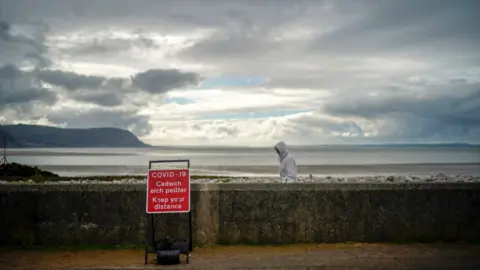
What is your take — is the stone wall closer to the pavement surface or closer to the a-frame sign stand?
the pavement surface

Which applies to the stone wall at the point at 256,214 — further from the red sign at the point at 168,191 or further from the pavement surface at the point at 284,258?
the red sign at the point at 168,191

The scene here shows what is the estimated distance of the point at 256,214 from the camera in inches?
425

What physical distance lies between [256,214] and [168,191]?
1719 millimetres

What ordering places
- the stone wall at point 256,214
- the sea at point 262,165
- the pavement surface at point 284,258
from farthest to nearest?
1. the sea at point 262,165
2. the stone wall at point 256,214
3. the pavement surface at point 284,258

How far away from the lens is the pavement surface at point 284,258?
30.3 feet

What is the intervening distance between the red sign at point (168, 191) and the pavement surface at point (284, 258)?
2.71ft

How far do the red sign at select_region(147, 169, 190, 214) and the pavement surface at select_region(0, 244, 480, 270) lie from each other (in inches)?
32.5

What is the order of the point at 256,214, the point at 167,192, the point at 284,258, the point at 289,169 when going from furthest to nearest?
the point at 289,169
the point at 256,214
the point at 167,192
the point at 284,258

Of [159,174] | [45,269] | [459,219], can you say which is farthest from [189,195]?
[459,219]

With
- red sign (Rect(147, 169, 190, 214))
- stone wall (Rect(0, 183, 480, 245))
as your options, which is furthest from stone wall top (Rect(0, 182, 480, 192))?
red sign (Rect(147, 169, 190, 214))

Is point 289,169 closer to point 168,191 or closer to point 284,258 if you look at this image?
point 284,258

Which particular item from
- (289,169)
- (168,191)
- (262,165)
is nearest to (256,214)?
(168,191)

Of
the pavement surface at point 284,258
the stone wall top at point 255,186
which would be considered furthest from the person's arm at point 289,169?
the pavement surface at point 284,258

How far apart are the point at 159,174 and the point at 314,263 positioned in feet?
8.94
